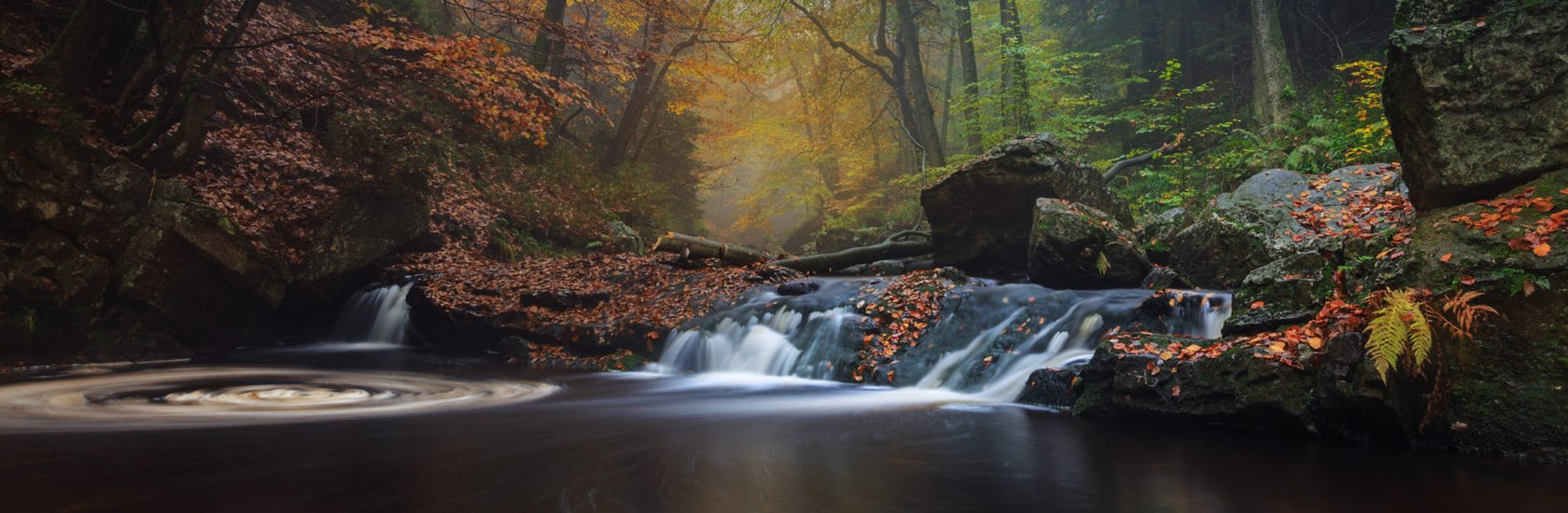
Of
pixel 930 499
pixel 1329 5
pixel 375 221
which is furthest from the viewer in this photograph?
pixel 1329 5

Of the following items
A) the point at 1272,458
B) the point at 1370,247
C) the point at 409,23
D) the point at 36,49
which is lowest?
the point at 1272,458

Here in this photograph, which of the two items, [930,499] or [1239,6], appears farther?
[1239,6]

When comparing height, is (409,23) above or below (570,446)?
above

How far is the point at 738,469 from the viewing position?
480 centimetres

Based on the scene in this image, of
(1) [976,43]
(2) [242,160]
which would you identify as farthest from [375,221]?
(1) [976,43]

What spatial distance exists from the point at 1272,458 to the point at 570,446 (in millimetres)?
4600

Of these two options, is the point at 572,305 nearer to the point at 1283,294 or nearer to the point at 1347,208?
the point at 1283,294

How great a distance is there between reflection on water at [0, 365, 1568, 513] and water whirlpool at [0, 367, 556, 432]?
0.51 meters

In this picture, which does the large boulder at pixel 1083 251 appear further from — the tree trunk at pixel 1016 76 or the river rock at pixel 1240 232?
the tree trunk at pixel 1016 76

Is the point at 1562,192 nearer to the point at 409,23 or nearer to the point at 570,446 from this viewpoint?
the point at 570,446

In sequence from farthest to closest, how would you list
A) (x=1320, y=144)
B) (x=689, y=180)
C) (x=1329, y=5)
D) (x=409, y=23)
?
1. (x=689, y=180)
2. (x=1329, y=5)
3. (x=409, y=23)
4. (x=1320, y=144)

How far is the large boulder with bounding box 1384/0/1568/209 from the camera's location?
463 cm

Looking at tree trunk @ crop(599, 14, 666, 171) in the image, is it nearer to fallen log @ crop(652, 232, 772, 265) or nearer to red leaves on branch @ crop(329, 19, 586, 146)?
red leaves on branch @ crop(329, 19, 586, 146)

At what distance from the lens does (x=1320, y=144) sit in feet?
38.0
